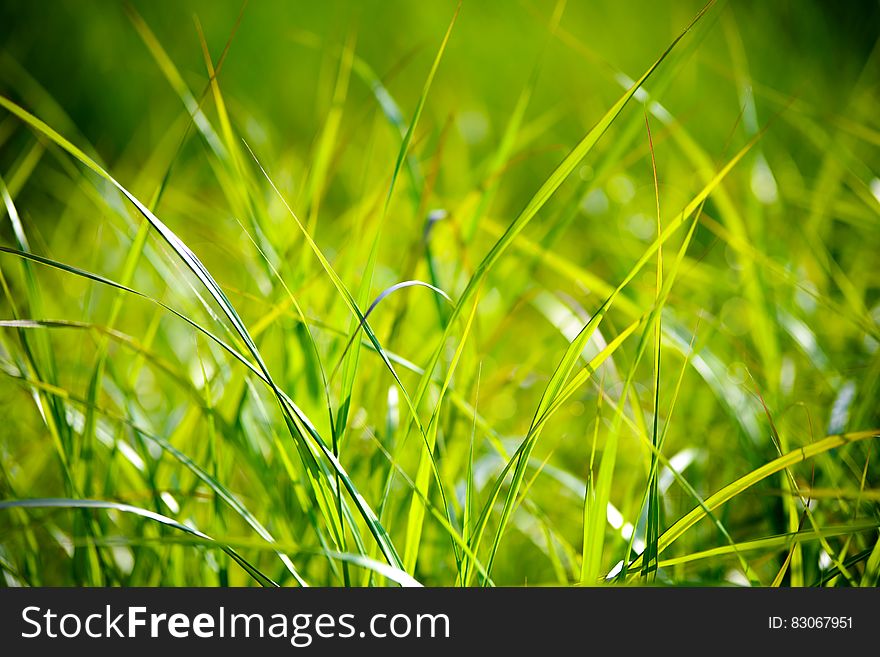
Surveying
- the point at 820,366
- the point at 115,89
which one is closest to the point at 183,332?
the point at 820,366

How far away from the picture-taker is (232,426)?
1.56ft

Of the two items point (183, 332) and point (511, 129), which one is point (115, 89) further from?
point (511, 129)

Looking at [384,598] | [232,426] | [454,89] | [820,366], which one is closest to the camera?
[384,598]

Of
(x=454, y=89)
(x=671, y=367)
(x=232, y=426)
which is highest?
(x=454, y=89)

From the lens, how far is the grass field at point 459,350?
0.37 meters

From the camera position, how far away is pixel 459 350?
0.36m

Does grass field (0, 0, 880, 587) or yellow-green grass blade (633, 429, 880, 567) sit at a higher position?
grass field (0, 0, 880, 587)

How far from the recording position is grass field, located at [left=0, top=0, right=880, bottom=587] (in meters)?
0.37

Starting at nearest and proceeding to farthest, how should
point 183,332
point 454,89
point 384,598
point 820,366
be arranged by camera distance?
point 384,598
point 820,366
point 183,332
point 454,89

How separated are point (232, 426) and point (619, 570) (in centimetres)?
26

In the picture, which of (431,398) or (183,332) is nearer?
(431,398)

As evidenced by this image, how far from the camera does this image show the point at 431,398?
570 millimetres

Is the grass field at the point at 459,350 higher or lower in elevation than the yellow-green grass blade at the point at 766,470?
higher

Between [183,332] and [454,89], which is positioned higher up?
[454,89]
